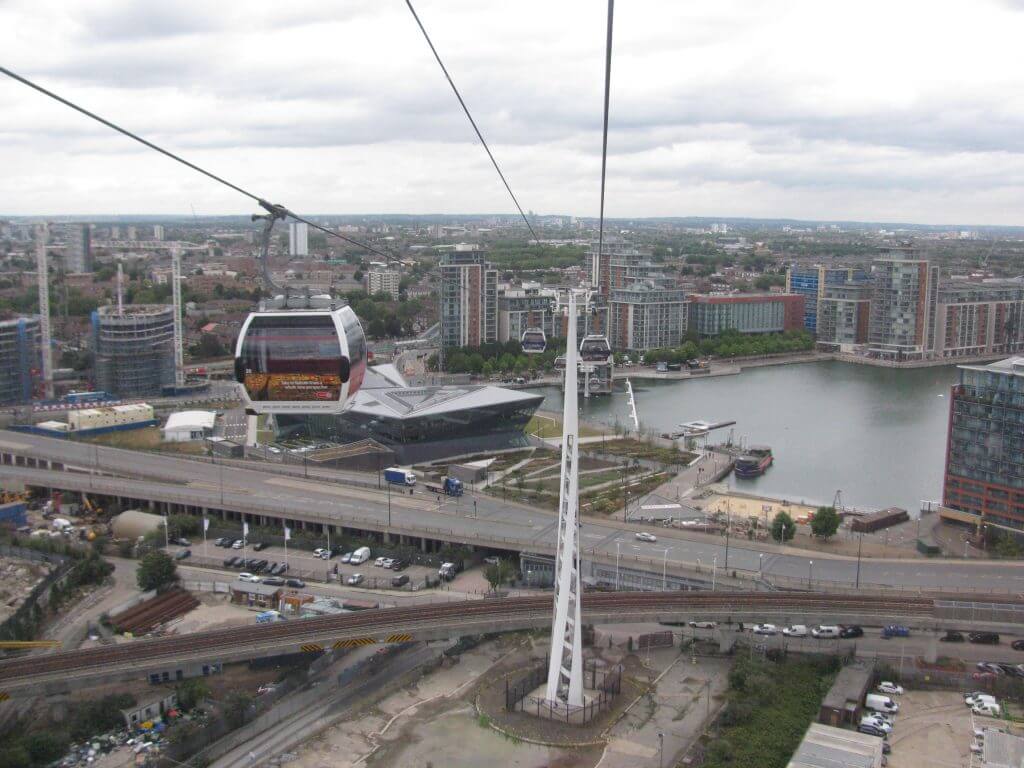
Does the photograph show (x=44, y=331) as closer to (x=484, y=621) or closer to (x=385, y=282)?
(x=385, y=282)

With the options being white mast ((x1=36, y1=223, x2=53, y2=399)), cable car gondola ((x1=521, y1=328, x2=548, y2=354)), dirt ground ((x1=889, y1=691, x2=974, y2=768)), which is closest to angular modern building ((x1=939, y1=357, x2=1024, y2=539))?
dirt ground ((x1=889, y1=691, x2=974, y2=768))

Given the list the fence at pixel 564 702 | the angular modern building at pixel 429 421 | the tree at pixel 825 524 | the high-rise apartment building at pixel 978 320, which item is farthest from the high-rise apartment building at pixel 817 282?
the fence at pixel 564 702

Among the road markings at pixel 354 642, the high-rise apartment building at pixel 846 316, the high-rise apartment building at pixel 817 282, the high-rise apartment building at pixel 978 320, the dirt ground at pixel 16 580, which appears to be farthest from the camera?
the high-rise apartment building at pixel 817 282

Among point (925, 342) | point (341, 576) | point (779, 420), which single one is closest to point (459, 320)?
point (779, 420)

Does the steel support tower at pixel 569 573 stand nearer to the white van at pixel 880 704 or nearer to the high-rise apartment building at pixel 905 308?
the white van at pixel 880 704

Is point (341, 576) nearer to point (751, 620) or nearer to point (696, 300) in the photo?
point (751, 620)

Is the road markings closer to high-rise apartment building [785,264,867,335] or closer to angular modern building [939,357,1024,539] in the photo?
angular modern building [939,357,1024,539]

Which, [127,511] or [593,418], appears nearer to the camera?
[127,511]
